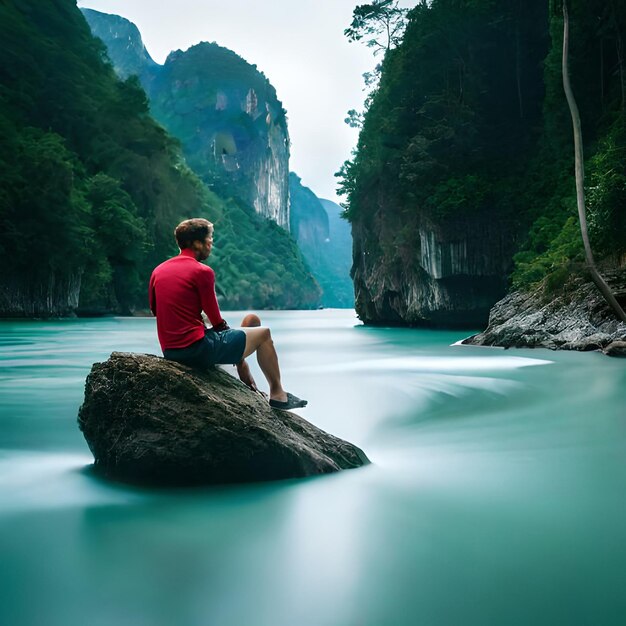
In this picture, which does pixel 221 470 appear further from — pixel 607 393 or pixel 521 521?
pixel 607 393

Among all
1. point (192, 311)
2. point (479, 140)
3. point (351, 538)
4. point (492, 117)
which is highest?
point (492, 117)

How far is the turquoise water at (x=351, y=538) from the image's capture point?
2336 mm

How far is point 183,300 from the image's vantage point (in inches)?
153

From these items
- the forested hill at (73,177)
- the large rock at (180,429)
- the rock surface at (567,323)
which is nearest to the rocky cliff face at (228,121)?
the forested hill at (73,177)

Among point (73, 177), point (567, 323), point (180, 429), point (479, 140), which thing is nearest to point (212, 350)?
point (180, 429)

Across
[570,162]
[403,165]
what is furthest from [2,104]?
[570,162]

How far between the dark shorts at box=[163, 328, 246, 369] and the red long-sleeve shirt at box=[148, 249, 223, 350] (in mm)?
50

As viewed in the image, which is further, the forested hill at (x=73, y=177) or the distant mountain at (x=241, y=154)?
the distant mountain at (x=241, y=154)

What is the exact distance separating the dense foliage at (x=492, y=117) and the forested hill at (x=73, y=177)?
19.4m

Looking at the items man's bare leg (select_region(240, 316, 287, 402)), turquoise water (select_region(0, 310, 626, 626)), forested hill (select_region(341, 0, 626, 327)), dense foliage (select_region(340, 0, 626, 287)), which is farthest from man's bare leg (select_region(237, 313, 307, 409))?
forested hill (select_region(341, 0, 626, 327))

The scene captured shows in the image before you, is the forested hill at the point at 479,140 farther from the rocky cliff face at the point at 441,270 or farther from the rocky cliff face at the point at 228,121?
the rocky cliff face at the point at 228,121

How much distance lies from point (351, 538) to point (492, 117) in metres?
26.7

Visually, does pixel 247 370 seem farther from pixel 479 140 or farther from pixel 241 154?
pixel 241 154

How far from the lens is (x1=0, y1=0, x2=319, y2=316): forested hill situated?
3391cm
